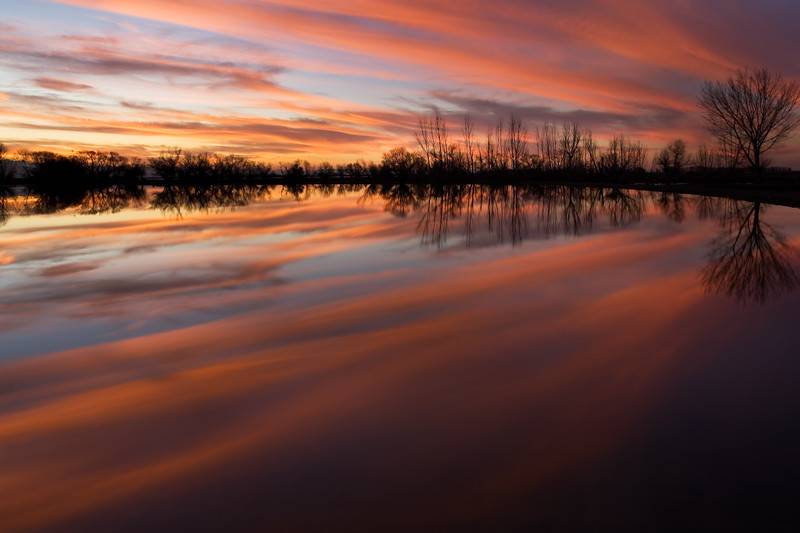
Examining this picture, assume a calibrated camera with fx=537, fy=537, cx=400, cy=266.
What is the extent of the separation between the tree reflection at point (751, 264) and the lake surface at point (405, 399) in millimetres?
92

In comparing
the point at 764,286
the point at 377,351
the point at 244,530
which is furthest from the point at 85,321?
the point at 764,286

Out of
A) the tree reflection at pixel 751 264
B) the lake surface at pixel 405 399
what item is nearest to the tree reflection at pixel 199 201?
the lake surface at pixel 405 399

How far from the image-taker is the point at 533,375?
14.6 ft

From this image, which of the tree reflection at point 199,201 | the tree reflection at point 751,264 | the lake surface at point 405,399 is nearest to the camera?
the lake surface at point 405,399

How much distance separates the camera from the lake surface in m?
2.81

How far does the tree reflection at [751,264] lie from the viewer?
7.35 metres

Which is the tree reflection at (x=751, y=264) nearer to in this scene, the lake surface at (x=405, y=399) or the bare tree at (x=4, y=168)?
the lake surface at (x=405, y=399)

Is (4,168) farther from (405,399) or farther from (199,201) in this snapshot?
(405,399)

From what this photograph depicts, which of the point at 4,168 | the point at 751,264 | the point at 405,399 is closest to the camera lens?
the point at 405,399

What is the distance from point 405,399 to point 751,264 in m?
7.97

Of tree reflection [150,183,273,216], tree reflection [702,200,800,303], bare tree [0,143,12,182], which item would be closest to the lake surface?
tree reflection [702,200,800,303]

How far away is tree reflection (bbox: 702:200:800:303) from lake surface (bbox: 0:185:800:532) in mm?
92

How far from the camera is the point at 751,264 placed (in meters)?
9.23

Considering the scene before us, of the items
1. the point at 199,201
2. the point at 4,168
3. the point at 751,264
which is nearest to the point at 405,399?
the point at 751,264
